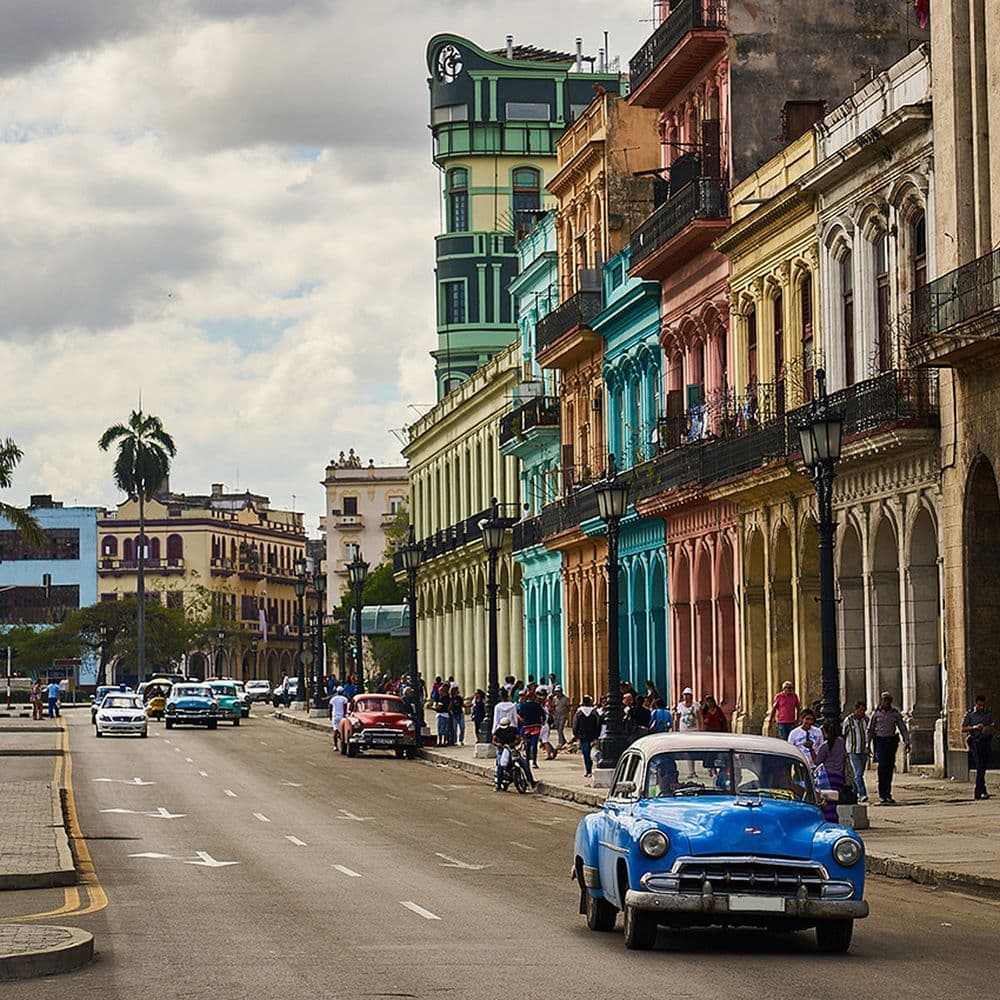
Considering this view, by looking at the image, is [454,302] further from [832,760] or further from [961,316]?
[832,760]

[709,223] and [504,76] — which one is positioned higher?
[504,76]

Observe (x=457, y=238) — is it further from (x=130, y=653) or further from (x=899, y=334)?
(x=899, y=334)

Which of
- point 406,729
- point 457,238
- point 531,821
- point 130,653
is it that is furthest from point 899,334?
point 130,653

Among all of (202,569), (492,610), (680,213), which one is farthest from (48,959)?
(202,569)

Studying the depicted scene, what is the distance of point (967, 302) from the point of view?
3422 centimetres

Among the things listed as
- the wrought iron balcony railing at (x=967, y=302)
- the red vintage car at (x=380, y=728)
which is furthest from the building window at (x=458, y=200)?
the wrought iron balcony railing at (x=967, y=302)

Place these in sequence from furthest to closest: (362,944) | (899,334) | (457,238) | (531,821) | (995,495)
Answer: (457,238) → (899,334) → (995,495) → (531,821) → (362,944)

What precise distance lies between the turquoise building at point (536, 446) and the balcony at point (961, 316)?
31.4 metres

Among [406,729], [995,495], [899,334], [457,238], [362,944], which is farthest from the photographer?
[457,238]

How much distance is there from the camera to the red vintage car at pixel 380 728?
55.1 metres

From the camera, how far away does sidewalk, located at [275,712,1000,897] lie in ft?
75.9

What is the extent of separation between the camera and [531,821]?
3369cm

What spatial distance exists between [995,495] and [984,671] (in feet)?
8.97

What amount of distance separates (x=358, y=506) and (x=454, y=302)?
200ft
